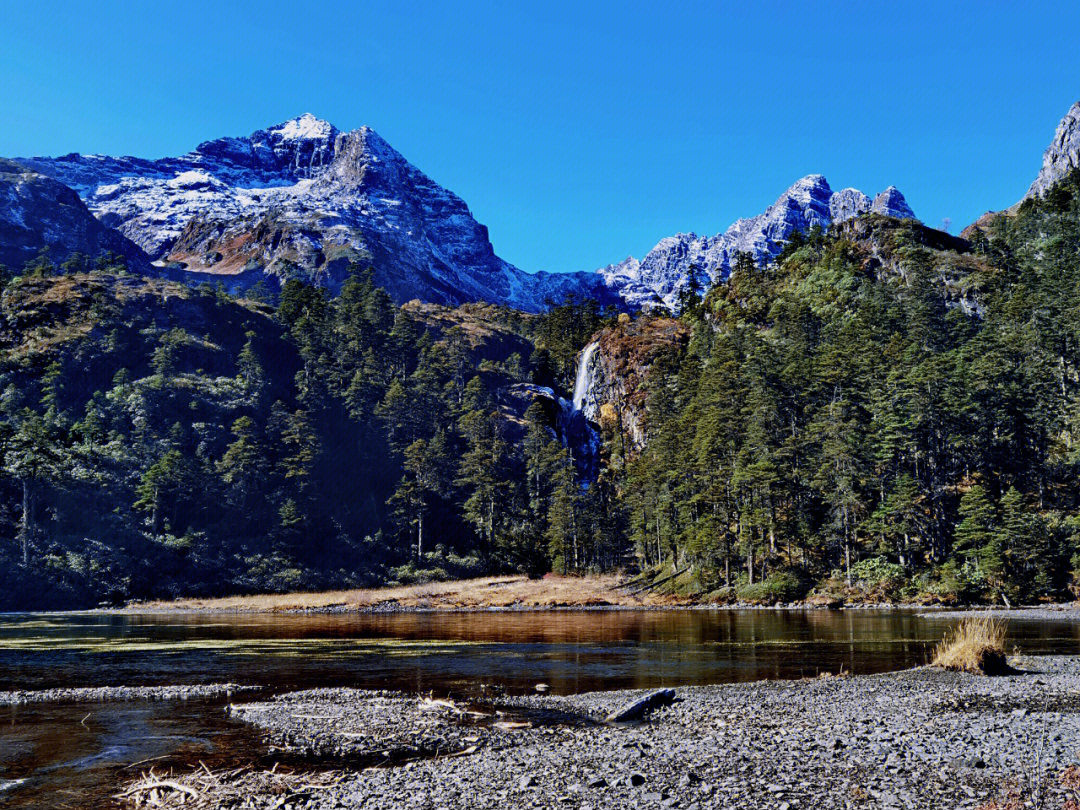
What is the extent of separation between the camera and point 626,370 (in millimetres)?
134000

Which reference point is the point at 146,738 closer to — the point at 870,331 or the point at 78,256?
the point at 870,331

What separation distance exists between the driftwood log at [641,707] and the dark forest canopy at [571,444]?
5122cm

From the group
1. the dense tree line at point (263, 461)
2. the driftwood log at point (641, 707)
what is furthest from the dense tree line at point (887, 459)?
the driftwood log at point (641, 707)

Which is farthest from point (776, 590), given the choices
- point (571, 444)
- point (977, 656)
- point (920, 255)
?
point (920, 255)

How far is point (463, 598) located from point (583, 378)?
71.8 metres

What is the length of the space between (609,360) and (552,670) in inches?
4454

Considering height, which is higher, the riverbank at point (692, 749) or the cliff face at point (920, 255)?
the cliff face at point (920, 255)

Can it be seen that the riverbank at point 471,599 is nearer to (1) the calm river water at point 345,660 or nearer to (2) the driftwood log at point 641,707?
(1) the calm river water at point 345,660

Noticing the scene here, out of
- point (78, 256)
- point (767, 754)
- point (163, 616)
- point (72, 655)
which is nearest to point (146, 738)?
point (767, 754)

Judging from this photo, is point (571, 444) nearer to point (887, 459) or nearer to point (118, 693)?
point (887, 459)

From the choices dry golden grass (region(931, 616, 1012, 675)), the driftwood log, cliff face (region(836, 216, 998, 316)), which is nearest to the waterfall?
cliff face (region(836, 216, 998, 316))

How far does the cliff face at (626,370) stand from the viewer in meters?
128

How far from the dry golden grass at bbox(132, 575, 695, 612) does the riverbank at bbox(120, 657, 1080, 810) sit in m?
58.0

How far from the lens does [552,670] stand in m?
28.6
